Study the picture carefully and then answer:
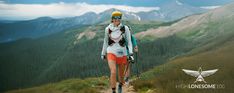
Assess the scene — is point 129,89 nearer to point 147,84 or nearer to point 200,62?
point 147,84

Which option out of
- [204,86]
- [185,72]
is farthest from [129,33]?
[185,72]

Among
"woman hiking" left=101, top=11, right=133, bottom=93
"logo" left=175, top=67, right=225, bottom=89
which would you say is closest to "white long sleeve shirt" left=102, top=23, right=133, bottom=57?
"woman hiking" left=101, top=11, right=133, bottom=93

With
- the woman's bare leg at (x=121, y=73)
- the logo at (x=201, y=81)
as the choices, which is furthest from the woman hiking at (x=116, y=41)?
the logo at (x=201, y=81)

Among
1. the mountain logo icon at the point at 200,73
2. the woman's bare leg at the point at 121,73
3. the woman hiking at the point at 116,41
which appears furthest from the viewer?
the mountain logo icon at the point at 200,73

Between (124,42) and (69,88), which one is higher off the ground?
(124,42)

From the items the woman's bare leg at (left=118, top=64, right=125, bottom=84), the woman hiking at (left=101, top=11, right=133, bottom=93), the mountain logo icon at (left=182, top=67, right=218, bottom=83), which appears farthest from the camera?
the mountain logo icon at (left=182, top=67, right=218, bottom=83)

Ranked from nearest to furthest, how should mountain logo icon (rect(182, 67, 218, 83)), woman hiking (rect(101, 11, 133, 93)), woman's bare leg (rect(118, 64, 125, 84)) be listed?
woman hiking (rect(101, 11, 133, 93)) < woman's bare leg (rect(118, 64, 125, 84)) < mountain logo icon (rect(182, 67, 218, 83))

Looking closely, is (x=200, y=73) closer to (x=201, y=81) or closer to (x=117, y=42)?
(x=201, y=81)

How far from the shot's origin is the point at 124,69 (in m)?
12.3

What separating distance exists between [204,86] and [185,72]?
289 cm

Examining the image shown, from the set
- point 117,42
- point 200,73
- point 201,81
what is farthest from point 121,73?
point 200,73

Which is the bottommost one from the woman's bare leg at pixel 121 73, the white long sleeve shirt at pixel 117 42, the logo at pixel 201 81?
the logo at pixel 201 81

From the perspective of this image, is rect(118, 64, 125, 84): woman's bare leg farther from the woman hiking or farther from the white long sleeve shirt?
the white long sleeve shirt

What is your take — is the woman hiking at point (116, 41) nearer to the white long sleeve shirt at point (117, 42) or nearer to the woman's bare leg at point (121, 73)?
the white long sleeve shirt at point (117, 42)
